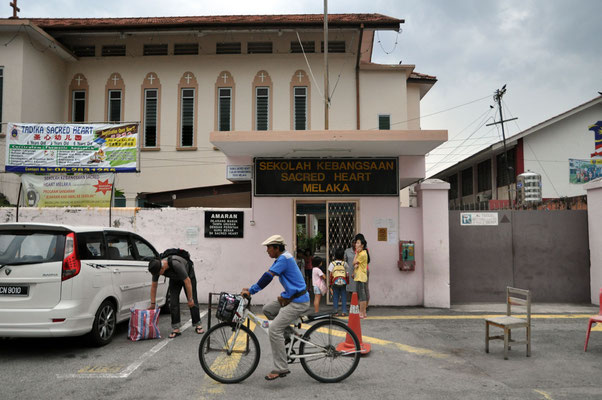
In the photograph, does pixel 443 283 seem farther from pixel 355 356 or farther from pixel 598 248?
pixel 355 356

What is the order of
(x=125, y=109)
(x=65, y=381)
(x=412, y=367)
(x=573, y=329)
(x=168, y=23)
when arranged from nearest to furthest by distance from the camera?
(x=65, y=381) → (x=412, y=367) → (x=573, y=329) → (x=168, y=23) → (x=125, y=109)

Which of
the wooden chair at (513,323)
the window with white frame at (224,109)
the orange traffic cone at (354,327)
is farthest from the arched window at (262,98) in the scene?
the wooden chair at (513,323)

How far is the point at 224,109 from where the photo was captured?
63.8ft

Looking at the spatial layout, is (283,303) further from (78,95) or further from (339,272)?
(78,95)

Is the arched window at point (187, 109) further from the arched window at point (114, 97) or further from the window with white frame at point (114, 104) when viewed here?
the window with white frame at point (114, 104)

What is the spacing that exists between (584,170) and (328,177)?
16.6 metres

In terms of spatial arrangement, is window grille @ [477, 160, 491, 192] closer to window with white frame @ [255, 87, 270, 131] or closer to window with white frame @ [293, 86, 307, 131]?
window with white frame @ [293, 86, 307, 131]

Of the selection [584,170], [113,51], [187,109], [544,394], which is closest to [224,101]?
[187,109]

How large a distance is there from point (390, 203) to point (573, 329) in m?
4.26

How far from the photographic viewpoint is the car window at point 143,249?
8062mm

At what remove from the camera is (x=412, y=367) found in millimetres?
5840

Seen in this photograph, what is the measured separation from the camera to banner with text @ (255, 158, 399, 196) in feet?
34.6

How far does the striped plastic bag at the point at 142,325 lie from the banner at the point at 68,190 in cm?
513

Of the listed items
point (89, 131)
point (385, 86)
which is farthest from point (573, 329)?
point (385, 86)
